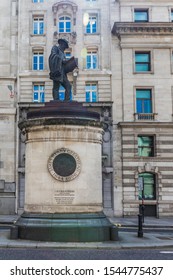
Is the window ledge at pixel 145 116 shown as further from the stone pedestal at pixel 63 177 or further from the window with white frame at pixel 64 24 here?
the stone pedestal at pixel 63 177

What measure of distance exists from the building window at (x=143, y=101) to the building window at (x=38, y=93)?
349 inches

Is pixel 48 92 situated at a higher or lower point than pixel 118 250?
higher

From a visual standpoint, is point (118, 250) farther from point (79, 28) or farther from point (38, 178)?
point (79, 28)

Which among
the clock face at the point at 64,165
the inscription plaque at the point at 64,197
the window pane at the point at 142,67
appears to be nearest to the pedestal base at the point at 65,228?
the inscription plaque at the point at 64,197

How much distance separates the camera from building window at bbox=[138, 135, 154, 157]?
37.2 metres

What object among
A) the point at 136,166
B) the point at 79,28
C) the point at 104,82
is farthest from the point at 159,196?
the point at 79,28

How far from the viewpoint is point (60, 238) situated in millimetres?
15398

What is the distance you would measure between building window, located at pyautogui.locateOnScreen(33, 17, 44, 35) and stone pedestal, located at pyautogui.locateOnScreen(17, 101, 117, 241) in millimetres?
24394

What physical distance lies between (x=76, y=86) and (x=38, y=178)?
22670mm

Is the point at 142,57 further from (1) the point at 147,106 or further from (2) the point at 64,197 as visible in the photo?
(2) the point at 64,197

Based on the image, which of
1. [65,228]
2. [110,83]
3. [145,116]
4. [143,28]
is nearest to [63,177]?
[65,228]

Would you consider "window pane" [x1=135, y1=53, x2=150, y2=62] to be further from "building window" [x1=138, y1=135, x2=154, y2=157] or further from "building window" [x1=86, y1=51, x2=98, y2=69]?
"building window" [x1=138, y1=135, x2=154, y2=157]

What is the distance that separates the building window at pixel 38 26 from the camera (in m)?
39.5

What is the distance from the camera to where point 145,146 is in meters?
37.2
